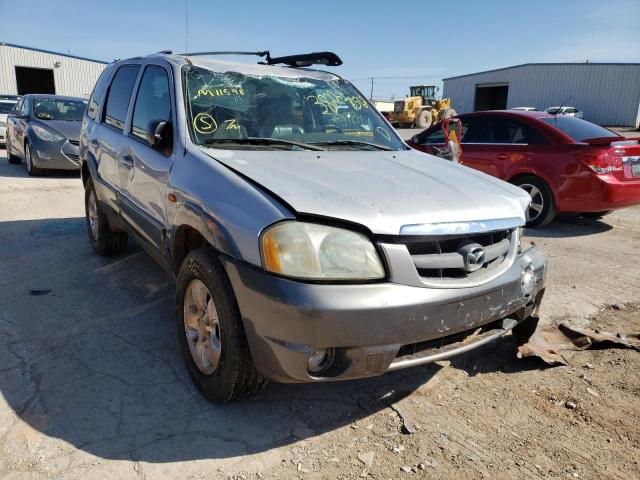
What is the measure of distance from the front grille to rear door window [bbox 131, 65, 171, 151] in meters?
1.84

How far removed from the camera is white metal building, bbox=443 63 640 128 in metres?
37.0

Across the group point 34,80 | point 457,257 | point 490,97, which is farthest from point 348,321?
point 490,97

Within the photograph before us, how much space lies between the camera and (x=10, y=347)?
320cm

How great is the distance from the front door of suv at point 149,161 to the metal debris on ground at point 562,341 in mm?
2384

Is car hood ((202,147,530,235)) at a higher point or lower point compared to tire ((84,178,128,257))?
higher

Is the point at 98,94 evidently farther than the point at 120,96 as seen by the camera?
Yes

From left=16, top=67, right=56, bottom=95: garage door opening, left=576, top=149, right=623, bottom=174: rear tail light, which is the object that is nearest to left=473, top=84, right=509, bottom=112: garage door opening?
left=16, top=67, right=56, bottom=95: garage door opening

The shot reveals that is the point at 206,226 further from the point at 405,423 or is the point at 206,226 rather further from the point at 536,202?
the point at 536,202

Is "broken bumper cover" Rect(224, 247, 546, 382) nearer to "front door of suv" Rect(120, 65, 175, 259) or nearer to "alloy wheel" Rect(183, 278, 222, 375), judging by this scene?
"alloy wheel" Rect(183, 278, 222, 375)

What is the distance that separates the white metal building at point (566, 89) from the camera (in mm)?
36969

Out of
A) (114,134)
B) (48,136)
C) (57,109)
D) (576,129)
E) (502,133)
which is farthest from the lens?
(57,109)

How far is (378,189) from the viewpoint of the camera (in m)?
2.48

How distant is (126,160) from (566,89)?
43034 mm

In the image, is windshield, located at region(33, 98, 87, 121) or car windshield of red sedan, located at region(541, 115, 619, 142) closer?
car windshield of red sedan, located at region(541, 115, 619, 142)
